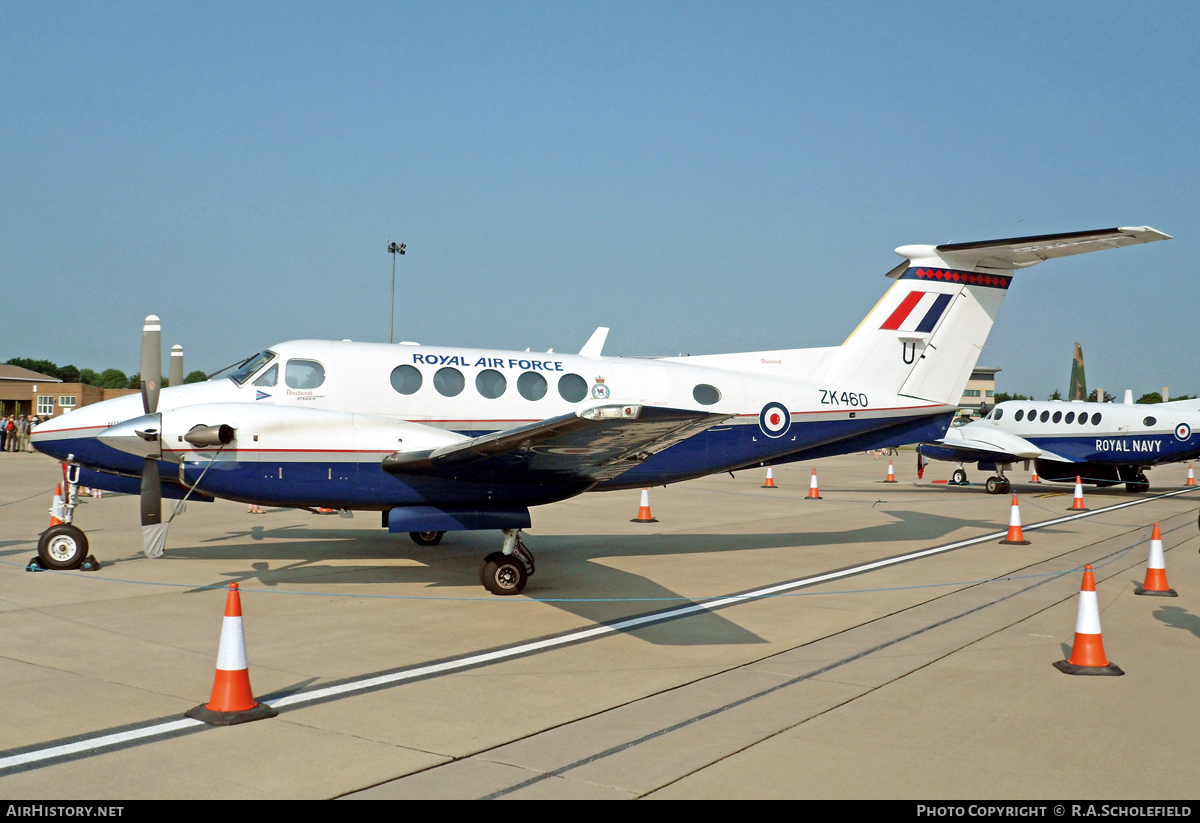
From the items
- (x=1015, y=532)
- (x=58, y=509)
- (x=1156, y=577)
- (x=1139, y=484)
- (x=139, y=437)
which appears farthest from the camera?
(x=1139, y=484)

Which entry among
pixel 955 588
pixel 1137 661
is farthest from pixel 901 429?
pixel 1137 661

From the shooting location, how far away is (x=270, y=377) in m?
10.5

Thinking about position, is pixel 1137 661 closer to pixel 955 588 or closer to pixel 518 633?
pixel 955 588

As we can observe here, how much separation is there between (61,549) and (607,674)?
7.46 meters

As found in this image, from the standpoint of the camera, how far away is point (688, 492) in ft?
80.7

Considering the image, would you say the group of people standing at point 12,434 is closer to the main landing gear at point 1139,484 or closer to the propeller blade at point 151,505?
the propeller blade at point 151,505

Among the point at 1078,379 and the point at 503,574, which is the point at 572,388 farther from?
the point at 1078,379

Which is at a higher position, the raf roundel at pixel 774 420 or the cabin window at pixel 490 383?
the cabin window at pixel 490 383

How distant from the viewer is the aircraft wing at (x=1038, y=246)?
12.2m

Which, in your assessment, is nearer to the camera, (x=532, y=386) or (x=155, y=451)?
(x=155, y=451)

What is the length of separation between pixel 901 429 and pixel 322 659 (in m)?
9.69

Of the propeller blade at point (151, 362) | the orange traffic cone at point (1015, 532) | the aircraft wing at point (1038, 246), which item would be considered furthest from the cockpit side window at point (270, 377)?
the orange traffic cone at point (1015, 532)

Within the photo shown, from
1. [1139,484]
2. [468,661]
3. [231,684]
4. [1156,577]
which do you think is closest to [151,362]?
[468,661]

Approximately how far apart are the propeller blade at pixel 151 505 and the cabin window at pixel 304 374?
176 cm
